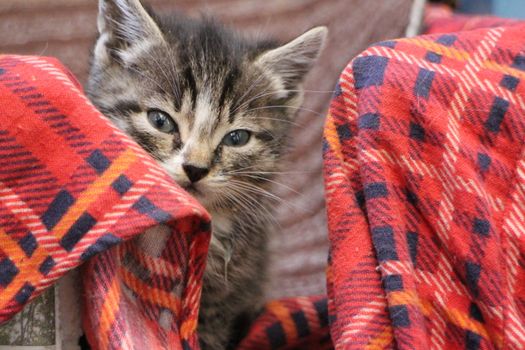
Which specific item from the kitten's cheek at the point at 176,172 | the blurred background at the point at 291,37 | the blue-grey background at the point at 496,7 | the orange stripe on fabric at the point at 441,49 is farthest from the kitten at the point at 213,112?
the blue-grey background at the point at 496,7

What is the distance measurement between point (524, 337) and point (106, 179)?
0.60m

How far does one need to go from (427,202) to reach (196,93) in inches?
20.5

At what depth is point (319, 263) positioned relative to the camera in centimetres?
180

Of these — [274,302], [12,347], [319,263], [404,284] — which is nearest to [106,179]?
[12,347]

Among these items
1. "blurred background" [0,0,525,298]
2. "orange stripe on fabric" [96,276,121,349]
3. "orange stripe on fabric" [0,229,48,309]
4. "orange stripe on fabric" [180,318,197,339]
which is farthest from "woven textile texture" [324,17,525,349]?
"blurred background" [0,0,525,298]

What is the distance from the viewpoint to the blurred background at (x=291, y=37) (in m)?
1.52

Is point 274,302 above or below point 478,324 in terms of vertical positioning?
below

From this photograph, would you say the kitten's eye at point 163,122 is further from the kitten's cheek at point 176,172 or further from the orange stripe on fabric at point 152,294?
the orange stripe on fabric at point 152,294

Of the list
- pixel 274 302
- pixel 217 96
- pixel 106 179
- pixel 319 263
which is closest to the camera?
pixel 106 179

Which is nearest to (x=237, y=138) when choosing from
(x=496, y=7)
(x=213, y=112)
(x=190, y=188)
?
(x=213, y=112)

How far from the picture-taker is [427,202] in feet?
3.10

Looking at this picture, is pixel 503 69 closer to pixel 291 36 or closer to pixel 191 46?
pixel 191 46

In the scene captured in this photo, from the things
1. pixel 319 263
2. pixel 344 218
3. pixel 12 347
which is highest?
pixel 344 218

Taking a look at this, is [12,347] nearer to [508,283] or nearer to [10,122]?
[10,122]
